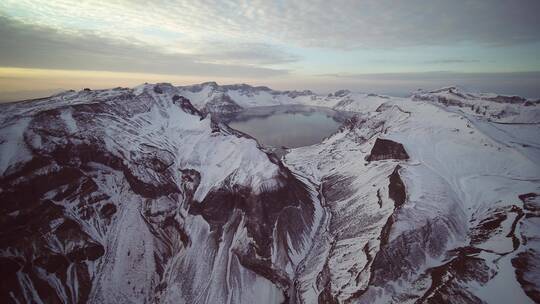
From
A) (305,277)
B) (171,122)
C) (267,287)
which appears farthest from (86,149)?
(305,277)

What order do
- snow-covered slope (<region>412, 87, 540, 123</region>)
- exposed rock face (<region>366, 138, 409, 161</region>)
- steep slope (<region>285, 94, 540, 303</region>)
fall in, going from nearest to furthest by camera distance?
steep slope (<region>285, 94, 540, 303</region>), exposed rock face (<region>366, 138, 409, 161</region>), snow-covered slope (<region>412, 87, 540, 123</region>)

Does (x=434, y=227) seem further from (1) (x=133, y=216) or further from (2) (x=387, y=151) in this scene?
(1) (x=133, y=216)

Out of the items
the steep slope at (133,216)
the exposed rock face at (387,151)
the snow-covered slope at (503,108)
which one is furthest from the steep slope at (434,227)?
the snow-covered slope at (503,108)

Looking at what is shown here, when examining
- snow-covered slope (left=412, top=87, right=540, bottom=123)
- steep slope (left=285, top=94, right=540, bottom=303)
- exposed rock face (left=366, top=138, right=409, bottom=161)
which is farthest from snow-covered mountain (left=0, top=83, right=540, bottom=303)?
snow-covered slope (left=412, top=87, right=540, bottom=123)

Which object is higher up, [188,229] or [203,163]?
[203,163]

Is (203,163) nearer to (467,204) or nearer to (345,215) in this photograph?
(345,215)

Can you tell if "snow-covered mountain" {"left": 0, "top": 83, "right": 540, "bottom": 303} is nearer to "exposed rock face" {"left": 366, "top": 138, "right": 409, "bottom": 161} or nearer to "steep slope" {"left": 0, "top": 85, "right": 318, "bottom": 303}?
"steep slope" {"left": 0, "top": 85, "right": 318, "bottom": 303}

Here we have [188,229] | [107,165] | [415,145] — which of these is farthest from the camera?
[415,145]

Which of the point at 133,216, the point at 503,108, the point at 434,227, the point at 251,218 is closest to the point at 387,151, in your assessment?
the point at 434,227
